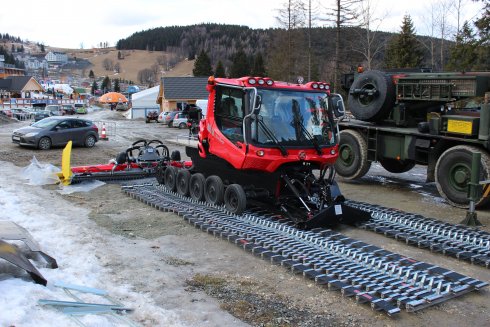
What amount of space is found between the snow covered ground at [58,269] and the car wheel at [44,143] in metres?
9.34

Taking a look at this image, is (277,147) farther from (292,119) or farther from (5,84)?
(5,84)

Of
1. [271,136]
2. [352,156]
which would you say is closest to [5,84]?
[352,156]

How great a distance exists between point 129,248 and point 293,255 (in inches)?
95.2

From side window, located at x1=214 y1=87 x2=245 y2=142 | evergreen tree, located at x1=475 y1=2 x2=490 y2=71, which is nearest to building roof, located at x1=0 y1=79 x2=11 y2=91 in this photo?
evergreen tree, located at x1=475 y1=2 x2=490 y2=71

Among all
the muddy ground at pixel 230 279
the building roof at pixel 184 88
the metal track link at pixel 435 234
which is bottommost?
the muddy ground at pixel 230 279

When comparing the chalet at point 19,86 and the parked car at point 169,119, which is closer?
the parked car at point 169,119

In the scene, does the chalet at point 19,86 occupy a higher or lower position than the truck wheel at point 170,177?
higher

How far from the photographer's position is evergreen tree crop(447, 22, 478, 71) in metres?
32.3

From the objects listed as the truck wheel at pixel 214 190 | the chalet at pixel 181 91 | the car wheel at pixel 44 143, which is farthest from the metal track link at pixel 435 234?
the chalet at pixel 181 91

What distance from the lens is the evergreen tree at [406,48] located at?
40906 mm

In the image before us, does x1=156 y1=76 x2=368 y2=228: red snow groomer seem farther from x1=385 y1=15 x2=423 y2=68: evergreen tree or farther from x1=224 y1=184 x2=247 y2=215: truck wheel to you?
x1=385 y1=15 x2=423 y2=68: evergreen tree

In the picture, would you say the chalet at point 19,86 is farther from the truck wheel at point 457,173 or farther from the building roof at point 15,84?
the truck wheel at point 457,173

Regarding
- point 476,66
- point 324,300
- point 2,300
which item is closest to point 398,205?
point 324,300

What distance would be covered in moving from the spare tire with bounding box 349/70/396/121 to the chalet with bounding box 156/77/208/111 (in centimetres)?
3728
